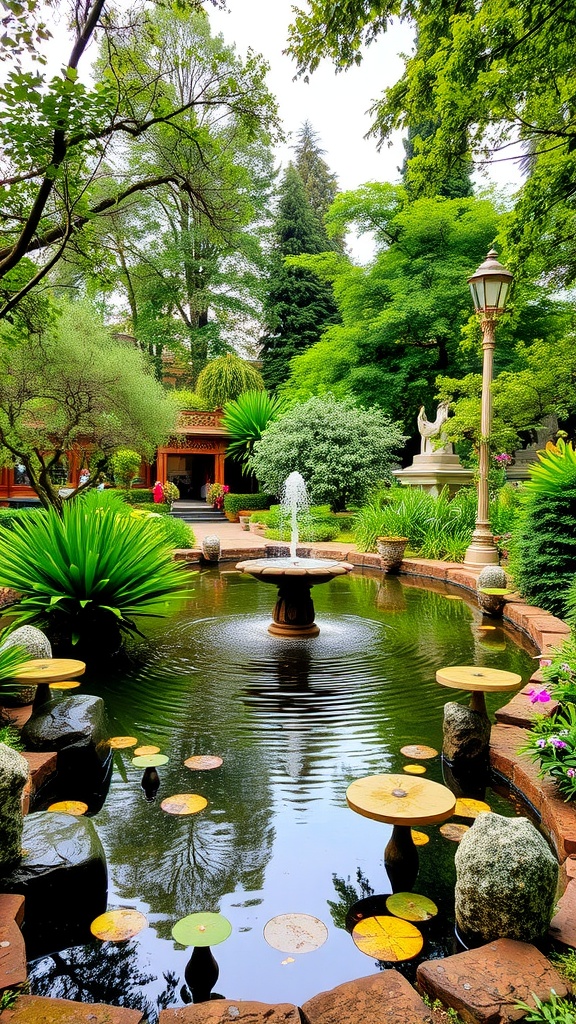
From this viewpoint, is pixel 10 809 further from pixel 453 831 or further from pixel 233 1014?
pixel 453 831

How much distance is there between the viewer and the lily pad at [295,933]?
6.93 ft

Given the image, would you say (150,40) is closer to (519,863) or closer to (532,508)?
(532,508)

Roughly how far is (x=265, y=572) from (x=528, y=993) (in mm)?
4463

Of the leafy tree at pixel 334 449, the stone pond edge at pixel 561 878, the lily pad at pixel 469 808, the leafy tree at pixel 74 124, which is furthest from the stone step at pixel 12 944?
the leafy tree at pixel 334 449

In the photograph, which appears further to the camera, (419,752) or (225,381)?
(225,381)

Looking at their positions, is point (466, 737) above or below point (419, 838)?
above

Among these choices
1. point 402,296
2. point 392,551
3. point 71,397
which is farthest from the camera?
point 402,296

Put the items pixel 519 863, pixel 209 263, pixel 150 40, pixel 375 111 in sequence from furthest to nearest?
1. pixel 209 263
2. pixel 375 111
3. pixel 150 40
4. pixel 519 863

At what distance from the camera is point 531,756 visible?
312 cm

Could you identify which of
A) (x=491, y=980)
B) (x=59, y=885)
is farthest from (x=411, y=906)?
(x=59, y=885)

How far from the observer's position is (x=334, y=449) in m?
14.4

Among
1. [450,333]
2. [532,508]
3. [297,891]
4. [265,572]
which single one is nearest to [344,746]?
[297,891]

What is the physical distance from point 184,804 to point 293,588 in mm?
3635

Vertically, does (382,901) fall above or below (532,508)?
below
